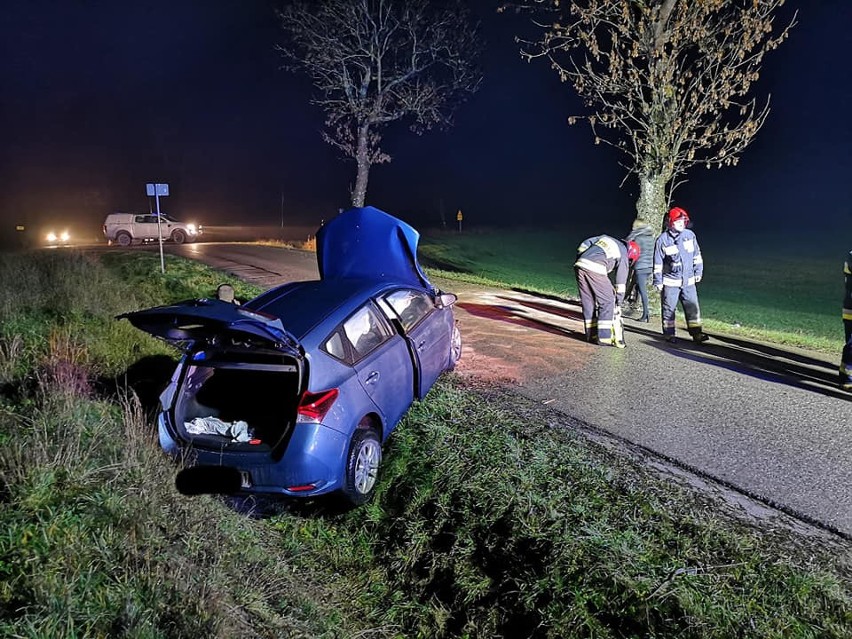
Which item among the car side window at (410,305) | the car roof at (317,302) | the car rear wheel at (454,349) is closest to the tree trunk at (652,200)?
the car rear wheel at (454,349)

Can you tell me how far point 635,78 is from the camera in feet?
40.1

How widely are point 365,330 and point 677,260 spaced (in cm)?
572

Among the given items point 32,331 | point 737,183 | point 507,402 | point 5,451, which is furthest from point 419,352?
point 737,183

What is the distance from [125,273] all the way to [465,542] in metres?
13.6

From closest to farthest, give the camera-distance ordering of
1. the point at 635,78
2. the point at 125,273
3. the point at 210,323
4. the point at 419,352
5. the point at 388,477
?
the point at 210,323 → the point at 388,477 → the point at 419,352 → the point at 635,78 → the point at 125,273

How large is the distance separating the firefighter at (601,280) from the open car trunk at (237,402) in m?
4.88

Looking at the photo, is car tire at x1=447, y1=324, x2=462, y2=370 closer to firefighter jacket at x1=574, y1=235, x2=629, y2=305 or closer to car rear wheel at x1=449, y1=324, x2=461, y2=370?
car rear wheel at x1=449, y1=324, x2=461, y2=370

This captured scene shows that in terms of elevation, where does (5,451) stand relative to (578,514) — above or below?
above

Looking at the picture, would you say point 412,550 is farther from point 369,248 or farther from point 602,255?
point 602,255

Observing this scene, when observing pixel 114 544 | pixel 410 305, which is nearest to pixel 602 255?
pixel 410 305

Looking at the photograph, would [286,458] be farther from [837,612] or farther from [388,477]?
[837,612]

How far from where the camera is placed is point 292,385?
4469mm

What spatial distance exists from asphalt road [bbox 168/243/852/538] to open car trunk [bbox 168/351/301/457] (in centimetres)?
286

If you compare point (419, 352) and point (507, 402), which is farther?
point (507, 402)
